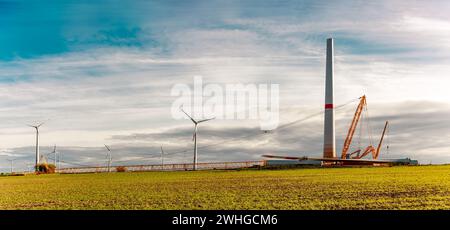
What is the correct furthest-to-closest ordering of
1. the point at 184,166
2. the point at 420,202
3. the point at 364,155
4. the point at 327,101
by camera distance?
the point at 364,155, the point at 184,166, the point at 327,101, the point at 420,202

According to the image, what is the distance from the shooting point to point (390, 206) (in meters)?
28.3

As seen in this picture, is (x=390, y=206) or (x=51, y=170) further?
(x=51, y=170)

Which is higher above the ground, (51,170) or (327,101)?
(327,101)

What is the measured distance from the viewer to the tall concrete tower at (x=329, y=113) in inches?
5512

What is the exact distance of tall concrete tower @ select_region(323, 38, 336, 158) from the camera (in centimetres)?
14000

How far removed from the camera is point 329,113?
471 ft

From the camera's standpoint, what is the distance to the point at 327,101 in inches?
5615

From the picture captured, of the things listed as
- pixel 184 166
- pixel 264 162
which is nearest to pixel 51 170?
pixel 184 166

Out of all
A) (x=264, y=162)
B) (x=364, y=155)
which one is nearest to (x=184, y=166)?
(x=264, y=162)
